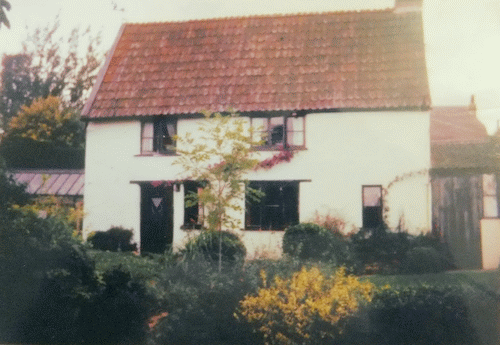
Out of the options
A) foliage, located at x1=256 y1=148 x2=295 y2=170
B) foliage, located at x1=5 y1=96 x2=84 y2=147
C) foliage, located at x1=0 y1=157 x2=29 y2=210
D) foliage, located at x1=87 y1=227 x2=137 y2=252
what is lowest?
foliage, located at x1=87 y1=227 x2=137 y2=252

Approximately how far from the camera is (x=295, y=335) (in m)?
7.04

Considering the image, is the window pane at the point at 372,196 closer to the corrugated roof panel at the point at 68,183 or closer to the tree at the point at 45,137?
the corrugated roof panel at the point at 68,183

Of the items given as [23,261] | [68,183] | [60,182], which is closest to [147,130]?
[68,183]

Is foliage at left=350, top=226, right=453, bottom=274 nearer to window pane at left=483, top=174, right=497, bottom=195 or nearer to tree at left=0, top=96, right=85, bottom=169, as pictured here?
window pane at left=483, top=174, right=497, bottom=195

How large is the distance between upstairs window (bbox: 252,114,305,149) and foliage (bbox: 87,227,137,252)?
546cm

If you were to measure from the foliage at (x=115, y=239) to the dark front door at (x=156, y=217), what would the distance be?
45 cm

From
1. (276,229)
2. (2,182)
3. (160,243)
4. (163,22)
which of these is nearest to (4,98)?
(163,22)

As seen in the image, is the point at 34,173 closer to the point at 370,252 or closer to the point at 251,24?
the point at 251,24

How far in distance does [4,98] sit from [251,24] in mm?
11362

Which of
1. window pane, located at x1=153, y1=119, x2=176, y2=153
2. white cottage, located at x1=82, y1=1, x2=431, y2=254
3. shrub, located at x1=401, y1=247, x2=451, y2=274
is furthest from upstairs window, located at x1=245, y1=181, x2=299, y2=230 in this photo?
shrub, located at x1=401, y1=247, x2=451, y2=274

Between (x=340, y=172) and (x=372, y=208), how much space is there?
4.98ft

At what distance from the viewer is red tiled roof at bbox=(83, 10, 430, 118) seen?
15438 mm

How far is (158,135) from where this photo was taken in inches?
639

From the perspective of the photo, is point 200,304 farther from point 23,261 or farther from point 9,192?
point 9,192
